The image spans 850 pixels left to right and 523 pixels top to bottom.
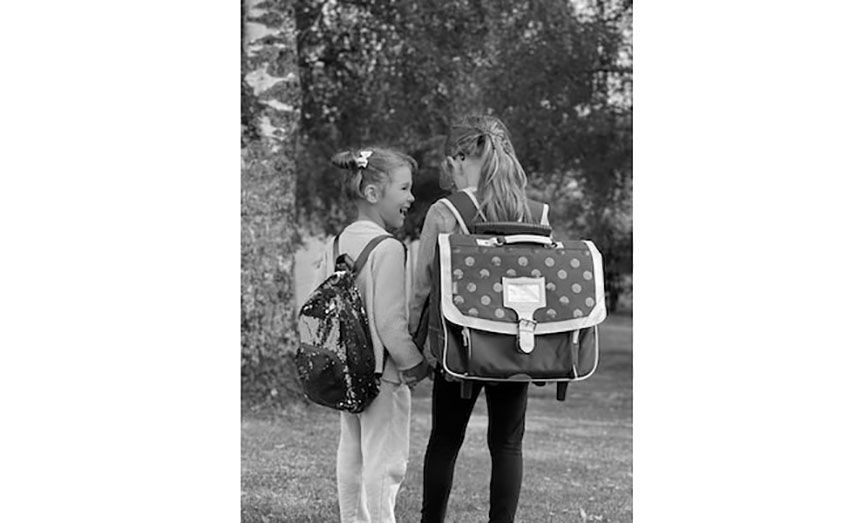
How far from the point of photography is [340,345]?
283 centimetres

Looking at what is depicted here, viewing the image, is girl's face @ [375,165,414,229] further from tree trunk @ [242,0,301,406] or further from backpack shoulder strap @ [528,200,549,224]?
tree trunk @ [242,0,301,406]

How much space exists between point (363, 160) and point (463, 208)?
0.28 meters

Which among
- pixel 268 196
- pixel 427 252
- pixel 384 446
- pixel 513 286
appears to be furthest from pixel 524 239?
pixel 268 196

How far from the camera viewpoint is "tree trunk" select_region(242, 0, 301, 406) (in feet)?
18.6

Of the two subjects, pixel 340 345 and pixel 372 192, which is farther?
pixel 372 192

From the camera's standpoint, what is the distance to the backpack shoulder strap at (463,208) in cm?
285

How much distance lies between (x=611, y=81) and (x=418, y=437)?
241 cm

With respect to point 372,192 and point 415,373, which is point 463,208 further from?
point 415,373

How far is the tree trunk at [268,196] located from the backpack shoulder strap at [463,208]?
3.00m

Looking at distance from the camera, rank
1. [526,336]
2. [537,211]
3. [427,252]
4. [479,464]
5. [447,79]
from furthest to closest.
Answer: [447,79]
[479,464]
[537,211]
[427,252]
[526,336]

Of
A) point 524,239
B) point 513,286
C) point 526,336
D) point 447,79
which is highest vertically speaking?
point 447,79

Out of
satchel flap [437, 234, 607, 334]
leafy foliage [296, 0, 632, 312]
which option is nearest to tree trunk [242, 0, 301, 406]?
leafy foliage [296, 0, 632, 312]
